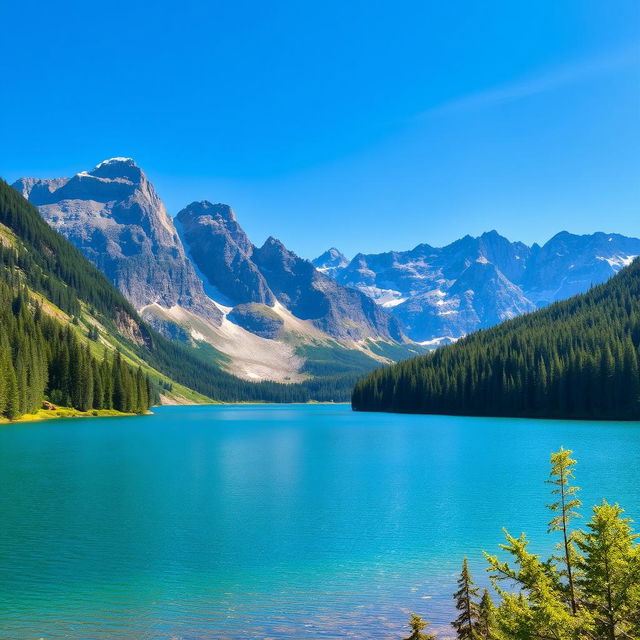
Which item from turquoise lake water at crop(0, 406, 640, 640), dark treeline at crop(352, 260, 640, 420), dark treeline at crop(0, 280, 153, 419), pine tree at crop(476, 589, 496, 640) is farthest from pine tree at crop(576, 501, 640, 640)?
dark treeline at crop(352, 260, 640, 420)

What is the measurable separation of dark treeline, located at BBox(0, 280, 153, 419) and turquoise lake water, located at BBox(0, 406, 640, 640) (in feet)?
152

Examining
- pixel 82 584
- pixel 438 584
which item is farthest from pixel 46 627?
pixel 438 584

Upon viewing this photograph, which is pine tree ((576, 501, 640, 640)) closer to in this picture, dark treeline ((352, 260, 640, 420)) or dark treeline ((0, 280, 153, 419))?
dark treeline ((0, 280, 153, 419))

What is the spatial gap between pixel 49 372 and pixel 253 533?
135973mm

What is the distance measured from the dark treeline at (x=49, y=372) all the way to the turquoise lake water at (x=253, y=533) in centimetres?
4636

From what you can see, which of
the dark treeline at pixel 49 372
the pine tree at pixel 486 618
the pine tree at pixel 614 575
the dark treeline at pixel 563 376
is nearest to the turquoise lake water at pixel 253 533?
the pine tree at pixel 486 618

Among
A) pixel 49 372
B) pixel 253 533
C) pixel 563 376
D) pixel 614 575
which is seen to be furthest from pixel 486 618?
pixel 563 376

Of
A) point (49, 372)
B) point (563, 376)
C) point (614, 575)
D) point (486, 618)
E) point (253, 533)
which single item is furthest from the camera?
point (563, 376)

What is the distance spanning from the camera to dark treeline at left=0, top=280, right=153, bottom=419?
125 metres

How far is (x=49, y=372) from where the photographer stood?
514 ft

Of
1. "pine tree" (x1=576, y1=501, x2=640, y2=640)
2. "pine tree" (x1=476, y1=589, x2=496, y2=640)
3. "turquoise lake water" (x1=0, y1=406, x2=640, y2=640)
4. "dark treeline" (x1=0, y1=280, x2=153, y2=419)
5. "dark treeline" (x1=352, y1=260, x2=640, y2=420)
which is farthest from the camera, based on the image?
"dark treeline" (x1=352, y1=260, x2=640, y2=420)

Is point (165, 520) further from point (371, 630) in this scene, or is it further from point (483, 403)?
point (483, 403)

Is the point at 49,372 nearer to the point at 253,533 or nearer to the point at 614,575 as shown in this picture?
the point at 253,533

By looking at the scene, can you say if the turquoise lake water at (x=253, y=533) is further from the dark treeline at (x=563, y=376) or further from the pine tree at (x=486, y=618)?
the dark treeline at (x=563, y=376)
